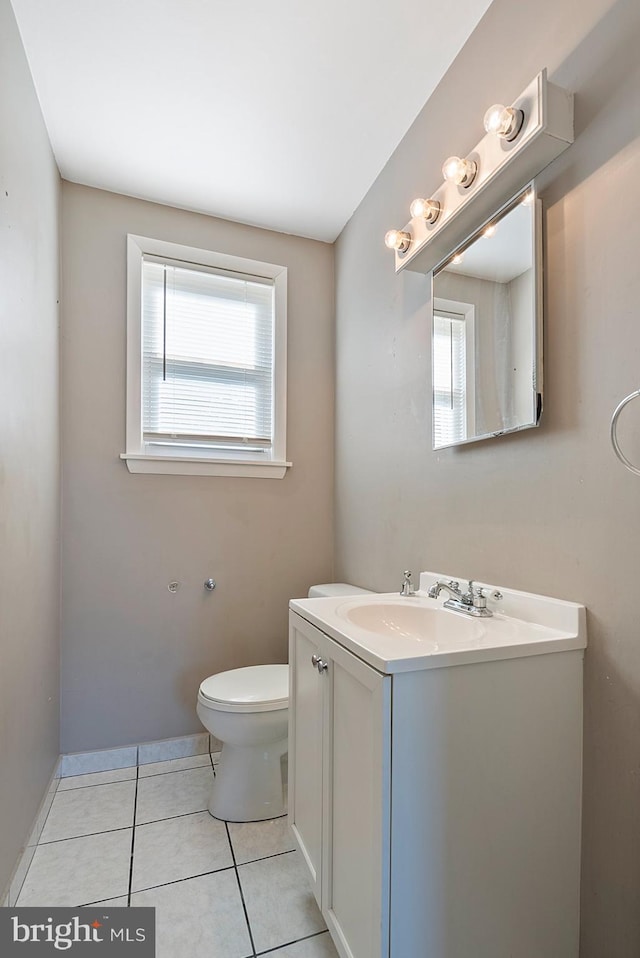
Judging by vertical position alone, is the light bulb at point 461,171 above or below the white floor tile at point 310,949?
above

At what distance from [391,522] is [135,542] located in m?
1.14

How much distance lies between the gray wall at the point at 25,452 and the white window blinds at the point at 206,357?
16.0 inches

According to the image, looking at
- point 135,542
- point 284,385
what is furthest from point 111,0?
point 135,542

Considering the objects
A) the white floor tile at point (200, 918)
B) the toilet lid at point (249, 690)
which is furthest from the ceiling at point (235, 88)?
the white floor tile at point (200, 918)

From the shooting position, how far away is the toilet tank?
208 cm

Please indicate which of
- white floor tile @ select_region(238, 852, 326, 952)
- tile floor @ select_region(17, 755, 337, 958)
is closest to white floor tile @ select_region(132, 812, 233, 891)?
tile floor @ select_region(17, 755, 337, 958)

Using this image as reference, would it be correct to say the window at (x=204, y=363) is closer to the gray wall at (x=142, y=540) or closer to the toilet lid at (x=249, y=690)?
the gray wall at (x=142, y=540)

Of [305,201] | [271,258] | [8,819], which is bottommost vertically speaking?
[8,819]

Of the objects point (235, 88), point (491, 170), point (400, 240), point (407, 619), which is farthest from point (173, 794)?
point (235, 88)

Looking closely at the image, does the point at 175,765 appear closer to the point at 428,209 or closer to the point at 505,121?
the point at 428,209

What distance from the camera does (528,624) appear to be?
3.66 feet

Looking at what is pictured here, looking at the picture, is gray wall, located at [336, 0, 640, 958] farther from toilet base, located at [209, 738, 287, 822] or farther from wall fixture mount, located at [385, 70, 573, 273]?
toilet base, located at [209, 738, 287, 822]

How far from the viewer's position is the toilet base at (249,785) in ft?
5.55

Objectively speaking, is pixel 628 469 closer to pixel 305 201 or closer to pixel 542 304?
pixel 542 304
